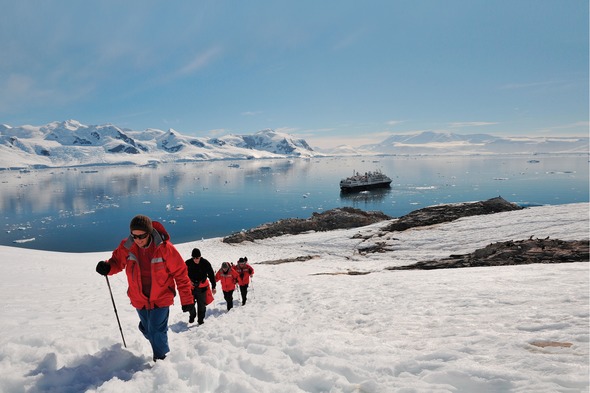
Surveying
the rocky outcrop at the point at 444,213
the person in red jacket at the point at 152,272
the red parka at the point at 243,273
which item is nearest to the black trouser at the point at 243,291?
the red parka at the point at 243,273

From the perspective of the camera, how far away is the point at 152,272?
434cm

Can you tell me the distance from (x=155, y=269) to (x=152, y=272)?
53mm

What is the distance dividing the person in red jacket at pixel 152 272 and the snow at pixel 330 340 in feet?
1.76

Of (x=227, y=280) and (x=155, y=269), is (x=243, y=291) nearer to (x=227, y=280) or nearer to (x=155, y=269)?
(x=227, y=280)

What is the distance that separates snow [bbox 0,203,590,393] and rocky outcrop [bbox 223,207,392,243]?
24.5m

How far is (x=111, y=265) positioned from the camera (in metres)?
4.58

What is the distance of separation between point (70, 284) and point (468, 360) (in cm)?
1312

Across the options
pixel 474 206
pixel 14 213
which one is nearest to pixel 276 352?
pixel 474 206

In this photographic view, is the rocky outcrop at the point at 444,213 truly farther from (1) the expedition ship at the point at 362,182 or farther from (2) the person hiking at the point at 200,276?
(1) the expedition ship at the point at 362,182

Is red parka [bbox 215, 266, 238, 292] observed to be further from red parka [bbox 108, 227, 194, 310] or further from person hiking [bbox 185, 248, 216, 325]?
red parka [bbox 108, 227, 194, 310]

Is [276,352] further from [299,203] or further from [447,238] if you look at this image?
[299,203]

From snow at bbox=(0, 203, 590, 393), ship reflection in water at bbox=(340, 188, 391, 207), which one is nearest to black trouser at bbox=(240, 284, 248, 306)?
snow at bbox=(0, 203, 590, 393)

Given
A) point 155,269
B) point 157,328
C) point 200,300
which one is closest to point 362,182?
point 200,300

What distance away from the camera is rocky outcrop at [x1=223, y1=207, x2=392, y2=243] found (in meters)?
35.4
